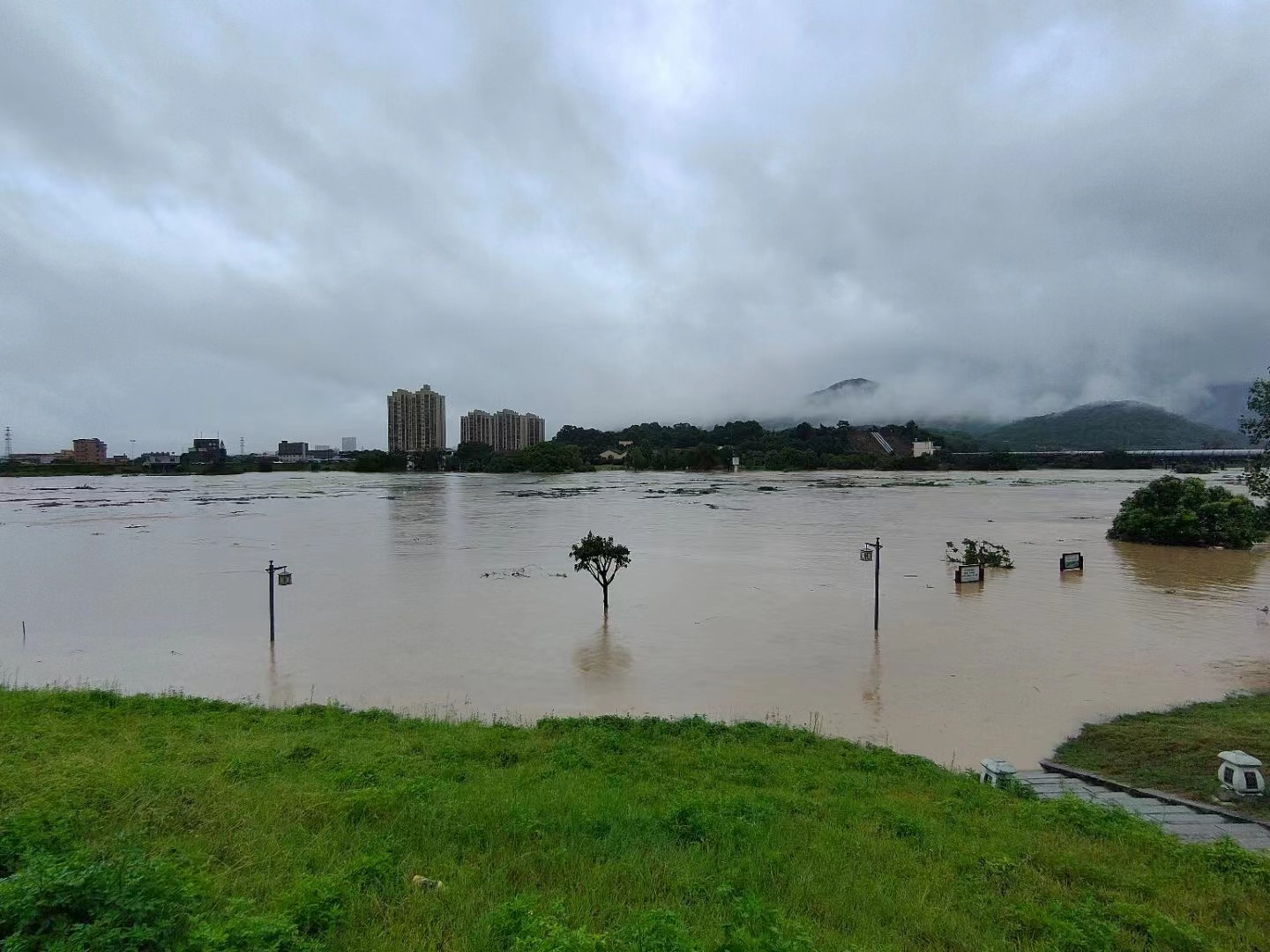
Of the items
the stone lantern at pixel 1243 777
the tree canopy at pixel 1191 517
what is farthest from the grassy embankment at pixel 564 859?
the tree canopy at pixel 1191 517

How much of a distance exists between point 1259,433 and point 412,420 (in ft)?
579

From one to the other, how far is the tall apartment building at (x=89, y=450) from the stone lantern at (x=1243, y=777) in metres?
203

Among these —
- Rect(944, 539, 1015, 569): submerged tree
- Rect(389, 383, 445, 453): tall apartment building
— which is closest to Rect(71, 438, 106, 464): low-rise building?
Rect(389, 383, 445, 453): tall apartment building

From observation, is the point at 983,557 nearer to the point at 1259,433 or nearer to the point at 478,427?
the point at 1259,433

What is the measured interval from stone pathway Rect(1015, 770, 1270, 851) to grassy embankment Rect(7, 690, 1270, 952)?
0.62 metres

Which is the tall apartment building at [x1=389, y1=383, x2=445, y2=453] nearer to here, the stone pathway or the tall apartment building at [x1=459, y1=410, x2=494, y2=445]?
the tall apartment building at [x1=459, y1=410, x2=494, y2=445]

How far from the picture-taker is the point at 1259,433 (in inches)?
533

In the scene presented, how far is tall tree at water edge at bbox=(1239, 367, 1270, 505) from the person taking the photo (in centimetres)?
1332

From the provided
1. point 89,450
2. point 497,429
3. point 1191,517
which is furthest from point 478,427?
point 1191,517

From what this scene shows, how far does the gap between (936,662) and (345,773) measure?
428 inches

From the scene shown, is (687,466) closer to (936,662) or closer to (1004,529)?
(1004,529)

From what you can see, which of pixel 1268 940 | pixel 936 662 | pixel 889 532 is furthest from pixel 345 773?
pixel 889 532

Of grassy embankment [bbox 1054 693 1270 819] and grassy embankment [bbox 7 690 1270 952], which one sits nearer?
grassy embankment [bbox 7 690 1270 952]

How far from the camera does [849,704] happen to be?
1071 cm
